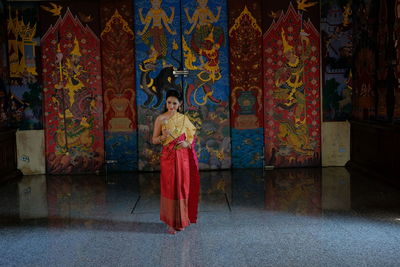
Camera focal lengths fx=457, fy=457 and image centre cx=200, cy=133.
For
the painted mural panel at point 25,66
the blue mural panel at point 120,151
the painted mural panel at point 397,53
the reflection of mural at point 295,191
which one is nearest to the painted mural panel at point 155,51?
the blue mural panel at point 120,151

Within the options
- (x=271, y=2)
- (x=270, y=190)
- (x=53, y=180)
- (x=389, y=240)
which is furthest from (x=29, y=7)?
(x=389, y=240)

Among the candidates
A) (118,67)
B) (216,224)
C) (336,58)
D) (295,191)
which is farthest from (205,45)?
(216,224)

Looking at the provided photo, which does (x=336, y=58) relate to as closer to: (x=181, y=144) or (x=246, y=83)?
(x=246, y=83)

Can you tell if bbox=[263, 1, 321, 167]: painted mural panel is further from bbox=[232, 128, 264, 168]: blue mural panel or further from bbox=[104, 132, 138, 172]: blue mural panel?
bbox=[104, 132, 138, 172]: blue mural panel

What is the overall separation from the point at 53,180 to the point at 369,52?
203 inches

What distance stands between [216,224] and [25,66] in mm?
4557

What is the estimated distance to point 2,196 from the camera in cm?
602

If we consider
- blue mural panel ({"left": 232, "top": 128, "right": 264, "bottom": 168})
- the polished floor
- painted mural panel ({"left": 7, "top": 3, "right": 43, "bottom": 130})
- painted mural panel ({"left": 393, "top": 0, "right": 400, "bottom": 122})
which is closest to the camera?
the polished floor

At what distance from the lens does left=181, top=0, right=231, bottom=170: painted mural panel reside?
7406 mm

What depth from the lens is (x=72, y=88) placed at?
24.5ft

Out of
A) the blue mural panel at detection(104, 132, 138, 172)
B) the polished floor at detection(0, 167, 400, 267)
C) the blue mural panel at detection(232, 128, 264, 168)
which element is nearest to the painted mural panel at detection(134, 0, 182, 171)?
the blue mural panel at detection(104, 132, 138, 172)

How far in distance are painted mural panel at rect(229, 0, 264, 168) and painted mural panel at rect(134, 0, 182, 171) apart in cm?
91

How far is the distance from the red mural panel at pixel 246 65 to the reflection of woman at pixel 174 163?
3235 millimetres

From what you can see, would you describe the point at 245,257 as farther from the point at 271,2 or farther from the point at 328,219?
the point at 271,2
